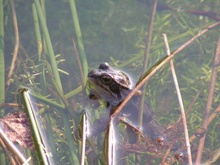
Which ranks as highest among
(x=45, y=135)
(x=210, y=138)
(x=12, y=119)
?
(x=12, y=119)

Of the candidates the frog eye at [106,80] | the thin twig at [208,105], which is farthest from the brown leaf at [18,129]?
the thin twig at [208,105]

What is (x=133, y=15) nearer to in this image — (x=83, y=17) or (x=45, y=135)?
(x=83, y=17)

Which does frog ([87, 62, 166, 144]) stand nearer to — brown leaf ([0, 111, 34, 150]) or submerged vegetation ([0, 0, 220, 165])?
submerged vegetation ([0, 0, 220, 165])

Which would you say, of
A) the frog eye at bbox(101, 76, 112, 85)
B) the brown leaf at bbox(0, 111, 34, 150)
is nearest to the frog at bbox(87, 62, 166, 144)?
the frog eye at bbox(101, 76, 112, 85)

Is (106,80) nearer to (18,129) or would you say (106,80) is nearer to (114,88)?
(114,88)

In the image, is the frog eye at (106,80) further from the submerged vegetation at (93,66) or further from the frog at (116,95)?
the submerged vegetation at (93,66)

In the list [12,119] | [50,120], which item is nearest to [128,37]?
[50,120]
